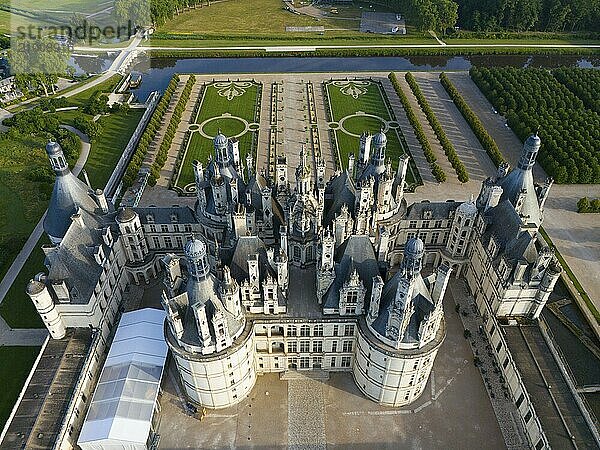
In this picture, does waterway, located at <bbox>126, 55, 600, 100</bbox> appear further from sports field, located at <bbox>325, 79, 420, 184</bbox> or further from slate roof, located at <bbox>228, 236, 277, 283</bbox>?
slate roof, located at <bbox>228, 236, 277, 283</bbox>

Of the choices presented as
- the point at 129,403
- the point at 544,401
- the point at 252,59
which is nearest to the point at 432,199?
the point at 544,401

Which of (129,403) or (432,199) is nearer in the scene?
(129,403)

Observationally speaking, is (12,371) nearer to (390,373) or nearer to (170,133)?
(390,373)

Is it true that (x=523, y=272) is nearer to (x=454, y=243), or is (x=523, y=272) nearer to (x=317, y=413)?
(x=454, y=243)

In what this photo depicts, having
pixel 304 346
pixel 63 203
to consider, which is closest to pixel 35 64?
pixel 63 203

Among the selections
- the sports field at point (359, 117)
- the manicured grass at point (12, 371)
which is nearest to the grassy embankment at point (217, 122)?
the sports field at point (359, 117)

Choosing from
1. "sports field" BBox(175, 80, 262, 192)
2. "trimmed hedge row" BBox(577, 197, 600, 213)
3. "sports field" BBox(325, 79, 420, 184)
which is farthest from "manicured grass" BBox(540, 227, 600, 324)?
"sports field" BBox(175, 80, 262, 192)
